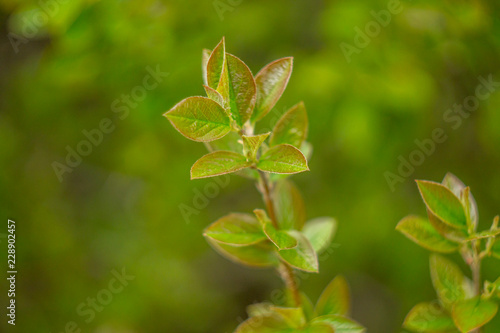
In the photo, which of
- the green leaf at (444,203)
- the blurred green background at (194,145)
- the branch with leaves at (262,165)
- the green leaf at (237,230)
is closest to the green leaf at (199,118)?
the branch with leaves at (262,165)

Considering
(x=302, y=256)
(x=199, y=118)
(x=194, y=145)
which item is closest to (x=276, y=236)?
(x=302, y=256)

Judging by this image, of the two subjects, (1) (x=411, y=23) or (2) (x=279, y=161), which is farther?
(1) (x=411, y=23)

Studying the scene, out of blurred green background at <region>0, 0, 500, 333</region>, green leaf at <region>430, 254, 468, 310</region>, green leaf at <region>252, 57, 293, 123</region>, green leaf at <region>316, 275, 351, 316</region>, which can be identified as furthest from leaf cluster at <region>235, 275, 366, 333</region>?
blurred green background at <region>0, 0, 500, 333</region>

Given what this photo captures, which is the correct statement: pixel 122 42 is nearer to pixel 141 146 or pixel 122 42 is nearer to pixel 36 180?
pixel 141 146

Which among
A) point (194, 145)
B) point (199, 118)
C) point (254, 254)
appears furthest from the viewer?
point (194, 145)

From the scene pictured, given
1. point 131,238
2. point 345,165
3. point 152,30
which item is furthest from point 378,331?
point 152,30

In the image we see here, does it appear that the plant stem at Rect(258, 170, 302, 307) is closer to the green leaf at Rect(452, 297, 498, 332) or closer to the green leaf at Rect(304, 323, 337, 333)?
the green leaf at Rect(304, 323, 337, 333)

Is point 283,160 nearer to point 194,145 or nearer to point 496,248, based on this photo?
point 496,248
